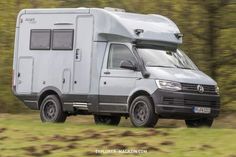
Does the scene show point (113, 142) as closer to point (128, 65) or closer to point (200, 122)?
point (128, 65)

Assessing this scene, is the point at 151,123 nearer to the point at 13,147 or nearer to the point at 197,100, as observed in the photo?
the point at 197,100

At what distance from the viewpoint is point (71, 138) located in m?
12.6

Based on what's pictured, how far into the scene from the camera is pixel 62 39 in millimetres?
17375

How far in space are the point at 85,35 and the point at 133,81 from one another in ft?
6.57

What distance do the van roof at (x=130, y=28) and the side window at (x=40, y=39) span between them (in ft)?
4.37

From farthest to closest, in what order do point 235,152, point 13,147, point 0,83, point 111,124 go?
point 0,83 → point 111,124 → point 13,147 → point 235,152

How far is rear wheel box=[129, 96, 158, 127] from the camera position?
600 inches

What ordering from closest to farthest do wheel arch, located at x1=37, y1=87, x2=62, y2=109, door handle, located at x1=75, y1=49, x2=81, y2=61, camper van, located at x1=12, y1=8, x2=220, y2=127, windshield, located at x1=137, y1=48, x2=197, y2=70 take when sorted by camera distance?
camper van, located at x1=12, y1=8, x2=220, y2=127, windshield, located at x1=137, y1=48, x2=197, y2=70, door handle, located at x1=75, y1=49, x2=81, y2=61, wheel arch, located at x1=37, y1=87, x2=62, y2=109

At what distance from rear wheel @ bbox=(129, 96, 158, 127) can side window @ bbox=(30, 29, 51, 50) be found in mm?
3355

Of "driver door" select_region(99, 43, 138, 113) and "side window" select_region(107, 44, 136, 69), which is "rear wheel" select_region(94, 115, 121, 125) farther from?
"side window" select_region(107, 44, 136, 69)

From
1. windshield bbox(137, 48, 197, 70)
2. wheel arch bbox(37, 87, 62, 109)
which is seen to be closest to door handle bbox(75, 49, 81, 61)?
wheel arch bbox(37, 87, 62, 109)

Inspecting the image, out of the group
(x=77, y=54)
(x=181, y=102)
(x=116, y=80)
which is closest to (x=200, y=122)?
(x=181, y=102)

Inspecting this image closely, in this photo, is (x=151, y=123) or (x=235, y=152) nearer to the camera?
(x=235, y=152)

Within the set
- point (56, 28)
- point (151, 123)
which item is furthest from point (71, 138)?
point (56, 28)
